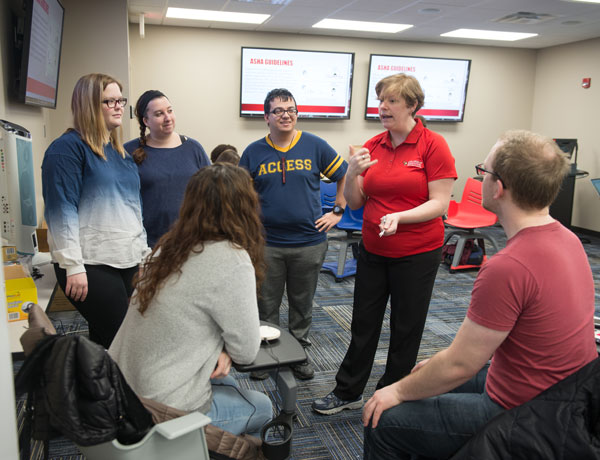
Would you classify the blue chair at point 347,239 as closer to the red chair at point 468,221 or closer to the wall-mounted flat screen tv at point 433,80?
the red chair at point 468,221

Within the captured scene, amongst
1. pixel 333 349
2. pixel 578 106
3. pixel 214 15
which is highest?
pixel 214 15

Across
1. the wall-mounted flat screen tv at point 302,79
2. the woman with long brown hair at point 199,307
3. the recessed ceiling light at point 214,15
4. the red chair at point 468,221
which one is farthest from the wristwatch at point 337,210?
the wall-mounted flat screen tv at point 302,79

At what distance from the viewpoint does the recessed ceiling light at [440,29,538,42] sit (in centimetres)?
592

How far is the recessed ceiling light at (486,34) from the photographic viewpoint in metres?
5.92

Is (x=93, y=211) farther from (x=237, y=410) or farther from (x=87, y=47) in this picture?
(x=87, y=47)

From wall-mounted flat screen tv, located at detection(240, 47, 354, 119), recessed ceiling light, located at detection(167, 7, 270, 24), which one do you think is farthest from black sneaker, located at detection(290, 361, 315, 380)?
wall-mounted flat screen tv, located at detection(240, 47, 354, 119)

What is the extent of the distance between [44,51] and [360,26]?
12.7 ft

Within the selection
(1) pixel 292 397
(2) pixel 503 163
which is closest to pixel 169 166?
(1) pixel 292 397

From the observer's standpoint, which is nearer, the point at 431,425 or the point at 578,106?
the point at 431,425

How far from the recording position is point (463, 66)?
6684mm

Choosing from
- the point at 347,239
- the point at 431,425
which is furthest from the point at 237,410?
the point at 347,239

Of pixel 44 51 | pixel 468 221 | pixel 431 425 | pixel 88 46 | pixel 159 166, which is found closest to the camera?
pixel 431 425

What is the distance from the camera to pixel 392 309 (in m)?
1.98

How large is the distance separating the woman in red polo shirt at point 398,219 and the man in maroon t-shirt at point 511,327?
587 millimetres
